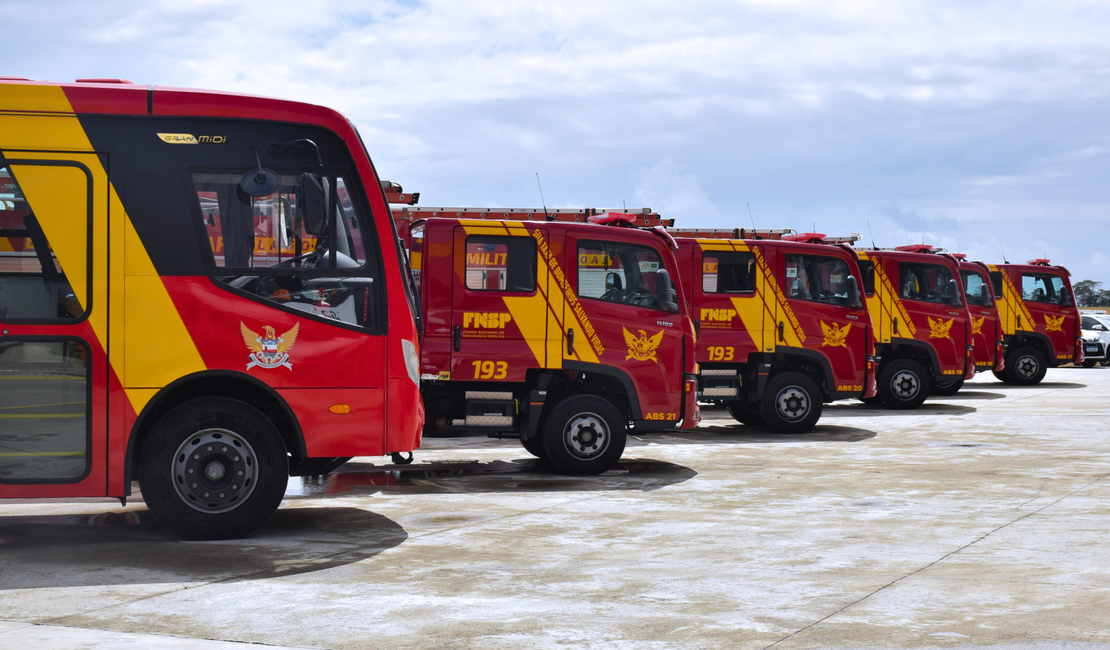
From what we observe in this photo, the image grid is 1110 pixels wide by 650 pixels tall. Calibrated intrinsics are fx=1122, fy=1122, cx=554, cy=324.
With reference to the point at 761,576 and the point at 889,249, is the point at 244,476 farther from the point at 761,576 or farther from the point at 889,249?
the point at 889,249

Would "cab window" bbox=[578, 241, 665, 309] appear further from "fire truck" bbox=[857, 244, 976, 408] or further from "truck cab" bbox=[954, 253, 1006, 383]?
"truck cab" bbox=[954, 253, 1006, 383]

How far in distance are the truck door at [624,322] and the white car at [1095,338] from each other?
1079 inches

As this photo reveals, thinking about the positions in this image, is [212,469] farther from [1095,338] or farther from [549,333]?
[1095,338]

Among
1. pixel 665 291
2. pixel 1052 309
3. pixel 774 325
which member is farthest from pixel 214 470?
pixel 1052 309

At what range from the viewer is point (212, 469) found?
7.52m

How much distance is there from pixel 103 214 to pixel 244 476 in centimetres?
197

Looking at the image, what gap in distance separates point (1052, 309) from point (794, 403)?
12.7 metres

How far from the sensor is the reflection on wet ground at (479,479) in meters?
10.3

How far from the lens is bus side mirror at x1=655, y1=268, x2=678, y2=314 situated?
11.3 meters

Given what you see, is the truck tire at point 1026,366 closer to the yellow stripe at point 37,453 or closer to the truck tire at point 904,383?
the truck tire at point 904,383

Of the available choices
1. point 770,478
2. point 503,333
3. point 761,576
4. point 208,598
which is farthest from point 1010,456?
point 208,598

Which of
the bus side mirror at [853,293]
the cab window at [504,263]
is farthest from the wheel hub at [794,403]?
the cab window at [504,263]

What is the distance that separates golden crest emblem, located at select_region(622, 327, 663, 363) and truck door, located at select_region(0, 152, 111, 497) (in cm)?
535

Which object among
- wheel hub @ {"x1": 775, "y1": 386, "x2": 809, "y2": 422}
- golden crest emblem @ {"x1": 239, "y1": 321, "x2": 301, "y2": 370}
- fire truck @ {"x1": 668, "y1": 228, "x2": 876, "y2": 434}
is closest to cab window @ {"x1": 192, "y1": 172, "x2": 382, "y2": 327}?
golden crest emblem @ {"x1": 239, "y1": 321, "x2": 301, "y2": 370}
